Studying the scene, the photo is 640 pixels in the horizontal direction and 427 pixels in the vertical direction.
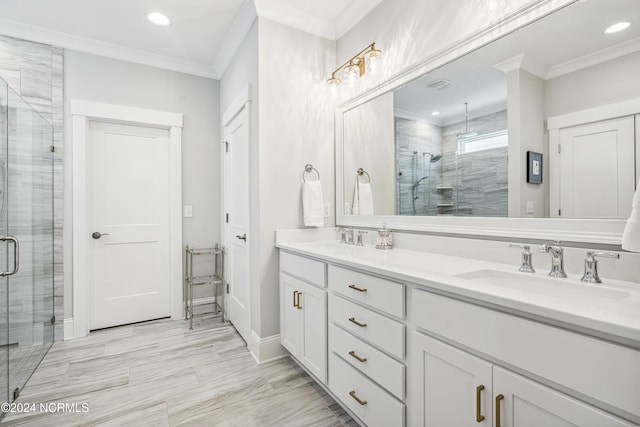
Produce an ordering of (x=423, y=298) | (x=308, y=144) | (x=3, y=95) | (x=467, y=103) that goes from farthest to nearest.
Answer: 1. (x=308, y=144)
2. (x=3, y=95)
3. (x=467, y=103)
4. (x=423, y=298)

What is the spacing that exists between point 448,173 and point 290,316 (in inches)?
53.8

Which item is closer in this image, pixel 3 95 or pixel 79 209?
pixel 3 95

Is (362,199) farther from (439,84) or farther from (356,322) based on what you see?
(356,322)

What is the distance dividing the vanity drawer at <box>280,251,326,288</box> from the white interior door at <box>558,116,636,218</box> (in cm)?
117

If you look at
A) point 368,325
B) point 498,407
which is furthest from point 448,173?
point 498,407

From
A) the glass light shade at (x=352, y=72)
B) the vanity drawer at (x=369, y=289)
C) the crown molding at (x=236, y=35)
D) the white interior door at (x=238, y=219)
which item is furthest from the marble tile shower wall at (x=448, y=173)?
the crown molding at (x=236, y=35)

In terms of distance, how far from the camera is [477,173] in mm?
1574

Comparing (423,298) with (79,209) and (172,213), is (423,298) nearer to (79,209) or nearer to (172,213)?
(172,213)

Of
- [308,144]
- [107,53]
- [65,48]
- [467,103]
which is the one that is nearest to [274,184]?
[308,144]

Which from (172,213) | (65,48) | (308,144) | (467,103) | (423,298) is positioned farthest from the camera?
(172,213)

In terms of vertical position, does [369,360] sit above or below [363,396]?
above

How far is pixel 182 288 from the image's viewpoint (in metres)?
3.13

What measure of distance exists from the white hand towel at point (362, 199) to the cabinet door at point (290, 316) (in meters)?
0.73

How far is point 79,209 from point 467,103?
3.14 metres
